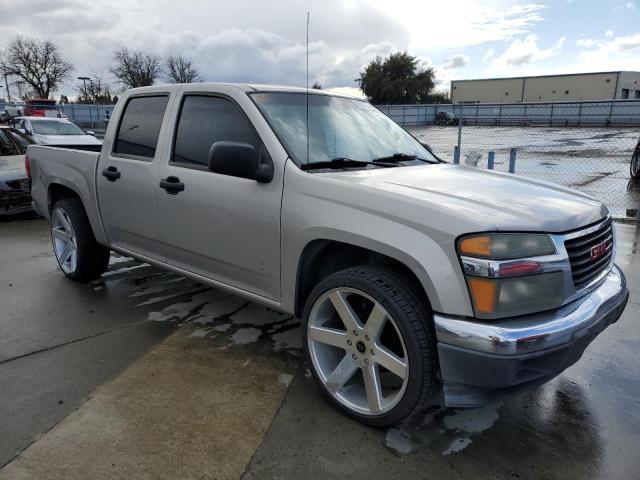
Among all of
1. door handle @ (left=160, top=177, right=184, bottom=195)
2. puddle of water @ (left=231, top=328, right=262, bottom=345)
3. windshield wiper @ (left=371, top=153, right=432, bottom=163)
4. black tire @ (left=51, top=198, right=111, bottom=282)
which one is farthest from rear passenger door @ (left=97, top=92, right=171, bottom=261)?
windshield wiper @ (left=371, top=153, right=432, bottom=163)

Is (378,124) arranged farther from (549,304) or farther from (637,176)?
(637,176)

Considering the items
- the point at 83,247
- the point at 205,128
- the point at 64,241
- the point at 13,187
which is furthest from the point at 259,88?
the point at 13,187

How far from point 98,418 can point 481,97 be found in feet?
255

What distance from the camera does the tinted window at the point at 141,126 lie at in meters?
3.92

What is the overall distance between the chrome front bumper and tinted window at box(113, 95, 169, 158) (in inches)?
108

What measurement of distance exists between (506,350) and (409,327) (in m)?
0.44

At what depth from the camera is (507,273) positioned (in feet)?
7.19

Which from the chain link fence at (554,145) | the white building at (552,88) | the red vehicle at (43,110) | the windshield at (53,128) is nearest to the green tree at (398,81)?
the white building at (552,88)

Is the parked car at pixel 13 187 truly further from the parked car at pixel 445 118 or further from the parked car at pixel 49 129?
the parked car at pixel 445 118

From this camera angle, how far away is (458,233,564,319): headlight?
219cm

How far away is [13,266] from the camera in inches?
222

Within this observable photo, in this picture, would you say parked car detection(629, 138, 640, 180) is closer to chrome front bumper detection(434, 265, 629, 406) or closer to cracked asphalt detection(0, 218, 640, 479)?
cracked asphalt detection(0, 218, 640, 479)

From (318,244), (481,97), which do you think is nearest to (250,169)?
(318,244)

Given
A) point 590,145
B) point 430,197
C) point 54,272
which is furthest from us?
point 590,145
